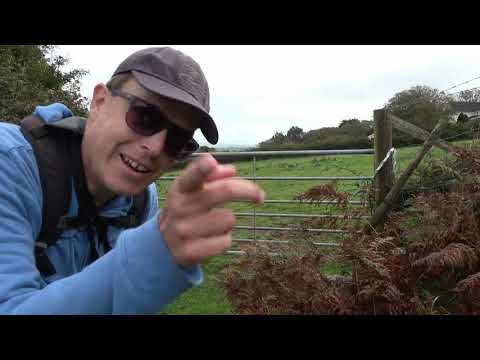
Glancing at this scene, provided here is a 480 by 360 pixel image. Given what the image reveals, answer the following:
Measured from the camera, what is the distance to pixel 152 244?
0.76m

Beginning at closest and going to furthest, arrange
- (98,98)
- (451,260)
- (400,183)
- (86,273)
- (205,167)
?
(205,167) < (86,273) < (98,98) < (451,260) < (400,183)

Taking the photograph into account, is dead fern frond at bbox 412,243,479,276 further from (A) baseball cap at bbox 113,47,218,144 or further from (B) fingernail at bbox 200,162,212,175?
(B) fingernail at bbox 200,162,212,175

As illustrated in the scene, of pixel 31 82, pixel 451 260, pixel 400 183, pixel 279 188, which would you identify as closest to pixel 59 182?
pixel 451 260

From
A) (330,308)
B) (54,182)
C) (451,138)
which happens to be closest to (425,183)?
(451,138)

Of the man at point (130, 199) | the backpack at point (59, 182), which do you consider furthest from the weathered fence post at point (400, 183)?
the backpack at point (59, 182)

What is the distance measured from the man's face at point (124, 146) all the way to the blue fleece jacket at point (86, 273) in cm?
26

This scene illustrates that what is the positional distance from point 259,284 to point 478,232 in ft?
4.19

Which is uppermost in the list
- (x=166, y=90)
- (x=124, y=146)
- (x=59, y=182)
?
(x=166, y=90)

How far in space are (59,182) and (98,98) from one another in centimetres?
38

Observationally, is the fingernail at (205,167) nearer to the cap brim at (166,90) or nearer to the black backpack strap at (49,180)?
the cap brim at (166,90)

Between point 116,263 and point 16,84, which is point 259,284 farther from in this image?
point 16,84

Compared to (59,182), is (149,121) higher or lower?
higher

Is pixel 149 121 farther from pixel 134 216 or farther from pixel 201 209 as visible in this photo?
pixel 201 209

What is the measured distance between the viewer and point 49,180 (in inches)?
46.4
